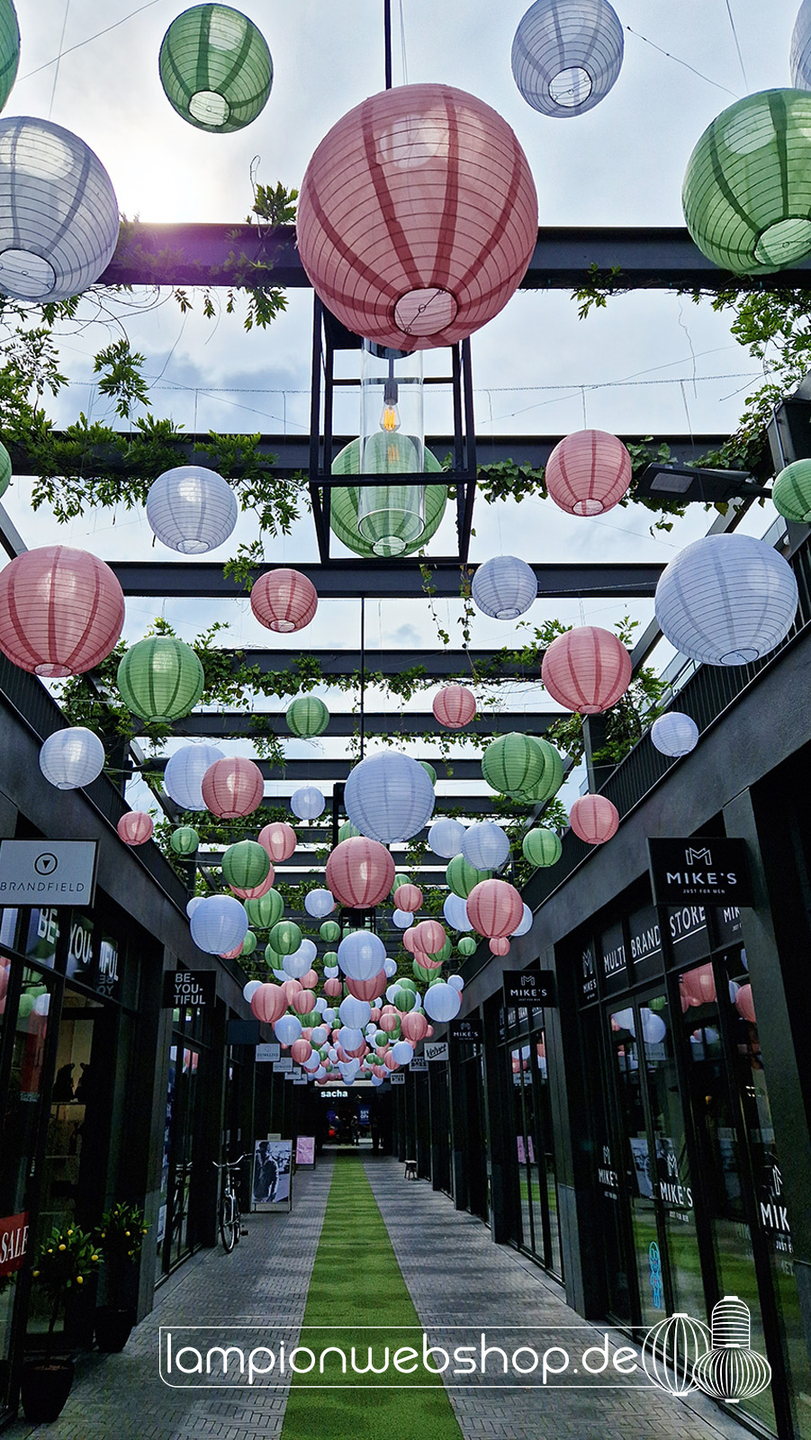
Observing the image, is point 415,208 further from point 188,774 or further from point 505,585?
point 188,774

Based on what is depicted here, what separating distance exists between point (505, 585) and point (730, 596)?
6.24 ft

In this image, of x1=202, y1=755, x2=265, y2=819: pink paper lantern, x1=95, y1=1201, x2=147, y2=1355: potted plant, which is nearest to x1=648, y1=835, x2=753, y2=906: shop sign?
x1=202, y1=755, x2=265, y2=819: pink paper lantern

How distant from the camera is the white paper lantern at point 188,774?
6402 mm

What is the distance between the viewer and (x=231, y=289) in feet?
16.2

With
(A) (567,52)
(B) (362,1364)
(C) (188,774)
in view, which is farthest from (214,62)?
(B) (362,1364)

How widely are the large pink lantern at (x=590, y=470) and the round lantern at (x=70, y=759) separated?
10.3ft

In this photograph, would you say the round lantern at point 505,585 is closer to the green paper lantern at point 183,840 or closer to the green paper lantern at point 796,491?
the green paper lantern at point 796,491

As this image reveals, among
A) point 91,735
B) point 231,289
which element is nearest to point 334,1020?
point 91,735

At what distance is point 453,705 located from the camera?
23.2 feet

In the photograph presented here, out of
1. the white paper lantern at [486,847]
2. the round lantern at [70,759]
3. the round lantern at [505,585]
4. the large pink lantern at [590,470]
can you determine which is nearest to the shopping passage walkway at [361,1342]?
the white paper lantern at [486,847]

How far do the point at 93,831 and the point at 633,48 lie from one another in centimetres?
635

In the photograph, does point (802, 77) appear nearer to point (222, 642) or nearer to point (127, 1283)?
point (222, 642)

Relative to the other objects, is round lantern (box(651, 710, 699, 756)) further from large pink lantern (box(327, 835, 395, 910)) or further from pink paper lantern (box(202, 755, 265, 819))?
pink paper lantern (box(202, 755, 265, 819))

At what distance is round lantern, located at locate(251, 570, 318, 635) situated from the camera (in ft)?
17.0
